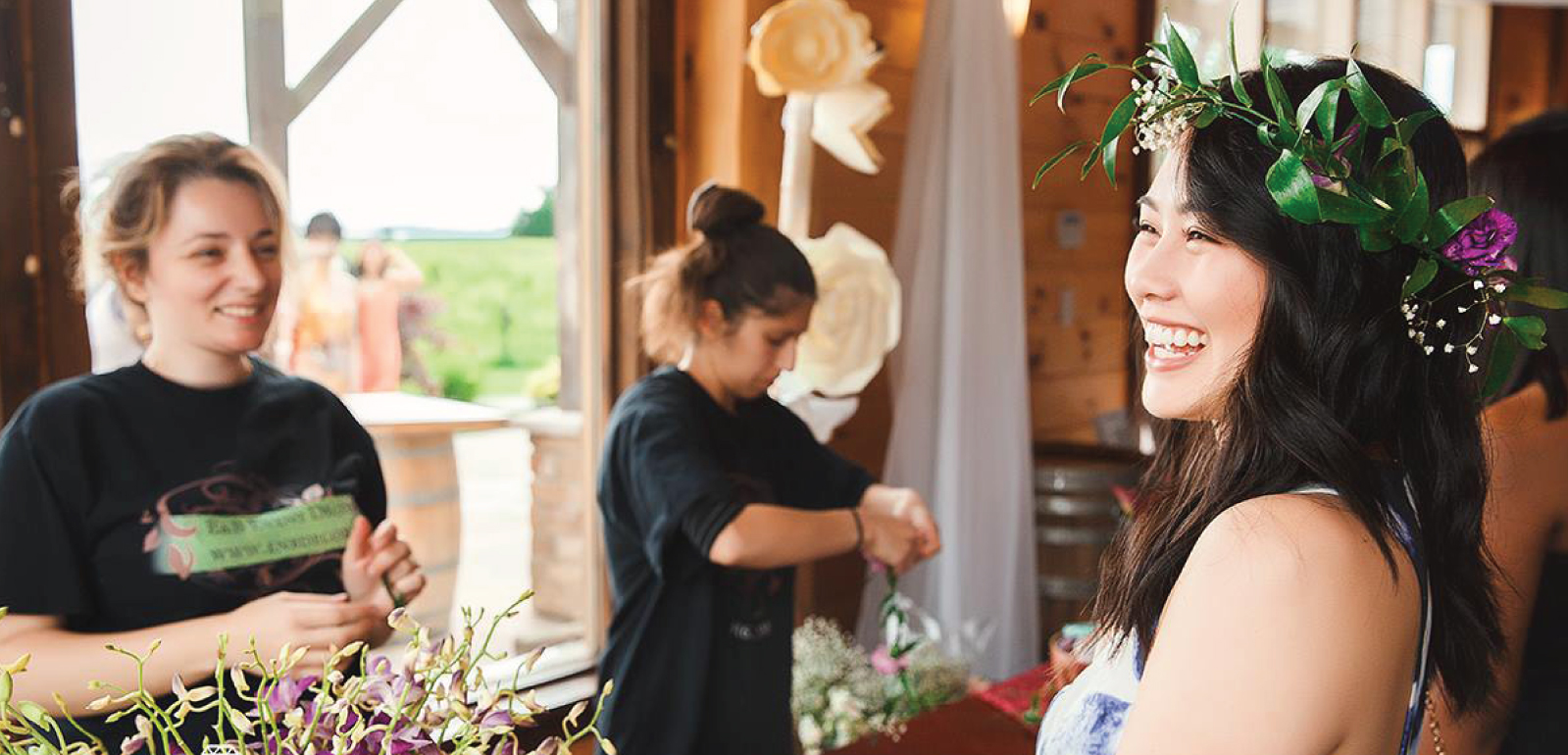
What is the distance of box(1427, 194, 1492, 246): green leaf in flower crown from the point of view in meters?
0.97

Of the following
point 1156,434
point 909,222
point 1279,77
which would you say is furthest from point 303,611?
point 909,222

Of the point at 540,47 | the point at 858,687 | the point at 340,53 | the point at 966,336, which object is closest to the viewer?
the point at 340,53

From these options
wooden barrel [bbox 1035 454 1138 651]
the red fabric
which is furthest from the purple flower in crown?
wooden barrel [bbox 1035 454 1138 651]

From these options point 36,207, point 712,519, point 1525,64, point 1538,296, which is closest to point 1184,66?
point 1538,296

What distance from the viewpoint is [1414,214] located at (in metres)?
0.95

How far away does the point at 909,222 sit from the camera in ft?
9.97

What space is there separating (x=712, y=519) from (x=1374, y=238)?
1081mm

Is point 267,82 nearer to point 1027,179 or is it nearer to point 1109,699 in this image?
point 1109,699

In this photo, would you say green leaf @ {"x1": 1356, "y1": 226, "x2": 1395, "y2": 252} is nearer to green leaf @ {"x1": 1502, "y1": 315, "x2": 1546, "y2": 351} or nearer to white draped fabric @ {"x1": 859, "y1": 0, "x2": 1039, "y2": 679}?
green leaf @ {"x1": 1502, "y1": 315, "x2": 1546, "y2": 351}

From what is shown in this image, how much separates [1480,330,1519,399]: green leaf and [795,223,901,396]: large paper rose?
4.46ft

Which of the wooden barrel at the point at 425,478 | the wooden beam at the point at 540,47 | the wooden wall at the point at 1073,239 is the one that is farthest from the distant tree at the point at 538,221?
the wooden wall at the point at 1073,239

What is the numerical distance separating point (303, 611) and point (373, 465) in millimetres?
363

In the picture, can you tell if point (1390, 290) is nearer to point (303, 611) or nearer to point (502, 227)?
point (303, 611)

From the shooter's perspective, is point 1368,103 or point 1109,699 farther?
point 1109,699
